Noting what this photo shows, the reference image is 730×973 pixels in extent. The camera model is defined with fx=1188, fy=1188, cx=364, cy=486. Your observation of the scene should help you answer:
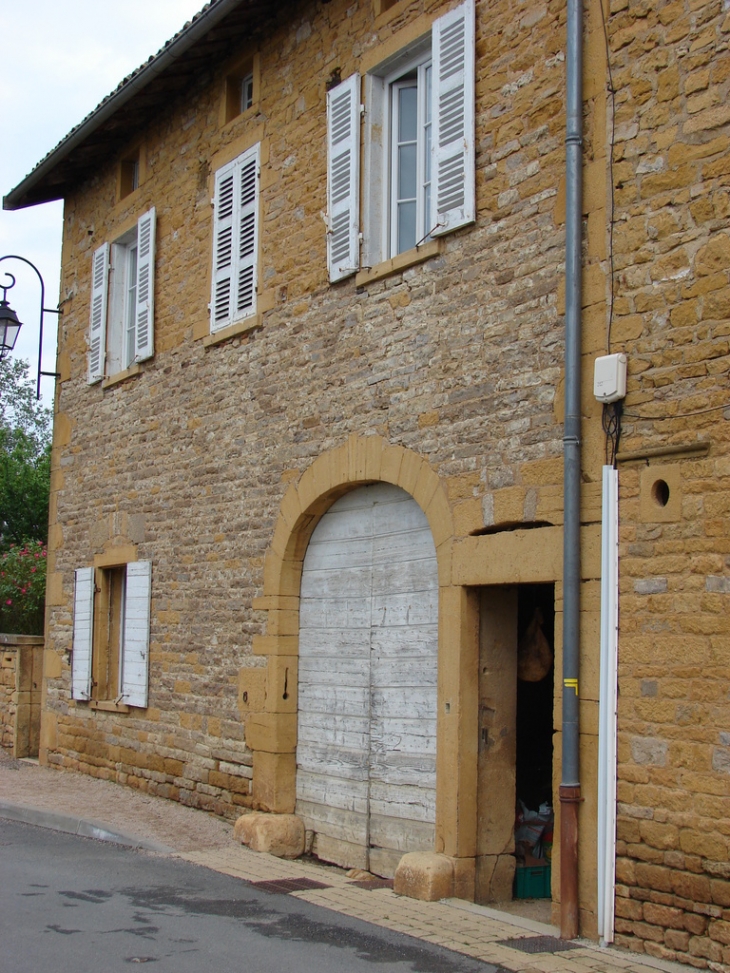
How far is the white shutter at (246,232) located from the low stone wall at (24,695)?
18.6 feet

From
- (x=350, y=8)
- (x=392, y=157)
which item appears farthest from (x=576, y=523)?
(x=350, y=8)

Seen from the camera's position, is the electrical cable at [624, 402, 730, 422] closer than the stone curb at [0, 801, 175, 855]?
Yes

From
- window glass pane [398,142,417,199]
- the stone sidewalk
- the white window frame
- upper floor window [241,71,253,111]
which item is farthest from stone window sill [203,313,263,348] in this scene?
the stone sidewalk

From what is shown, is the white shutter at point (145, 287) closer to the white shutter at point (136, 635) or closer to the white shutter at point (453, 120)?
the white shutter at point (136, 635)

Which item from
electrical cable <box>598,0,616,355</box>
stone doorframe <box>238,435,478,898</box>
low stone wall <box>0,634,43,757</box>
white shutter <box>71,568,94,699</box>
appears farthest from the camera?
low stone wall <box>0,634,43,757</box>

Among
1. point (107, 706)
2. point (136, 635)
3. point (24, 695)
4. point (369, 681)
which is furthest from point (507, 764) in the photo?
point (24, 695)

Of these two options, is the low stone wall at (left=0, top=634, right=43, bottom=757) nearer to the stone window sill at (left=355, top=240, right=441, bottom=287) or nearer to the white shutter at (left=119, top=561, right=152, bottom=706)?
the white shutter at (left=119, top=561, right=152, bottom=706)

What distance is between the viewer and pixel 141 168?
11.7 meters

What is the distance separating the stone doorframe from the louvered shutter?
2021 millimetres

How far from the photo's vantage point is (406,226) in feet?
26.8

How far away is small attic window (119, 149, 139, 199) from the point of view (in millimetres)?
12266

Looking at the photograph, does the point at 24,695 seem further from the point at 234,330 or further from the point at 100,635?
the point at 234,330

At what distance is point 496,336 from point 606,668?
212 cm

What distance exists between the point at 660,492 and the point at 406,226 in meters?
3.15
